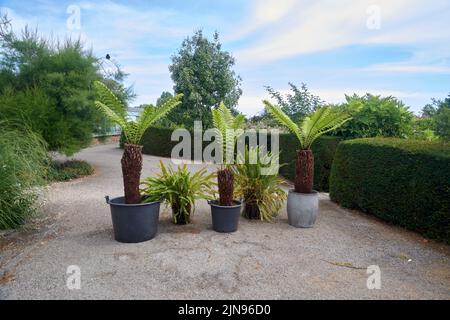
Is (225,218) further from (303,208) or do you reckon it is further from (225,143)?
(303,208)

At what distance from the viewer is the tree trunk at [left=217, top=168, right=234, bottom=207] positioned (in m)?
4.28

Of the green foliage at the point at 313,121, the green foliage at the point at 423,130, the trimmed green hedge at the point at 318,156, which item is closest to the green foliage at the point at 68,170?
the trimmed green hedge at the point at 318,156

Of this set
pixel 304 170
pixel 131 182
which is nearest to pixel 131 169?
pixel 131 182

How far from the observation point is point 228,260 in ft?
11.2

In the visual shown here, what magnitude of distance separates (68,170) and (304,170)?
7326 millimetres

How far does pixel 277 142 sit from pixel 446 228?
18.5 ft

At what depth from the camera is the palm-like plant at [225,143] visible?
13.8 feet

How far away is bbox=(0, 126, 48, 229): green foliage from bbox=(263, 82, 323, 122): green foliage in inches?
307

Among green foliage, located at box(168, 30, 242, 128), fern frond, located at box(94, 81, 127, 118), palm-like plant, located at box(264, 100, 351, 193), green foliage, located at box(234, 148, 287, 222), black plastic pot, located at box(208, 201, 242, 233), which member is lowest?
black plastic pot, located at box(208, 201, 242, 233)

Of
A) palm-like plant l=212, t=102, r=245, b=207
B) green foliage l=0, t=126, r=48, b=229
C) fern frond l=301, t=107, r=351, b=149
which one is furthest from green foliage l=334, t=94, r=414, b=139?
green foliage l=0, t=126, r=48, b=229

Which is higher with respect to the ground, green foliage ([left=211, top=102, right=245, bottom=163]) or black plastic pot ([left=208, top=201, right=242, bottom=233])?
green foliage ([left=211, top=102, right=245, bottom=163])

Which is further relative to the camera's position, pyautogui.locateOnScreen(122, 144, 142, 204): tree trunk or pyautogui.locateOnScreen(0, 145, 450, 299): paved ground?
pyautogui.locateOnScreen(122, 144, 142, 204): tree trunk

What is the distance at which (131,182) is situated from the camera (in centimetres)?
386

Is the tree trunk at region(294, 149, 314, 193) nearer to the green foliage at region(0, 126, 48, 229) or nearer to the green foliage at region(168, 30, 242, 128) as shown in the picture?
the green foliage at region(0, 126, 48, 229)
